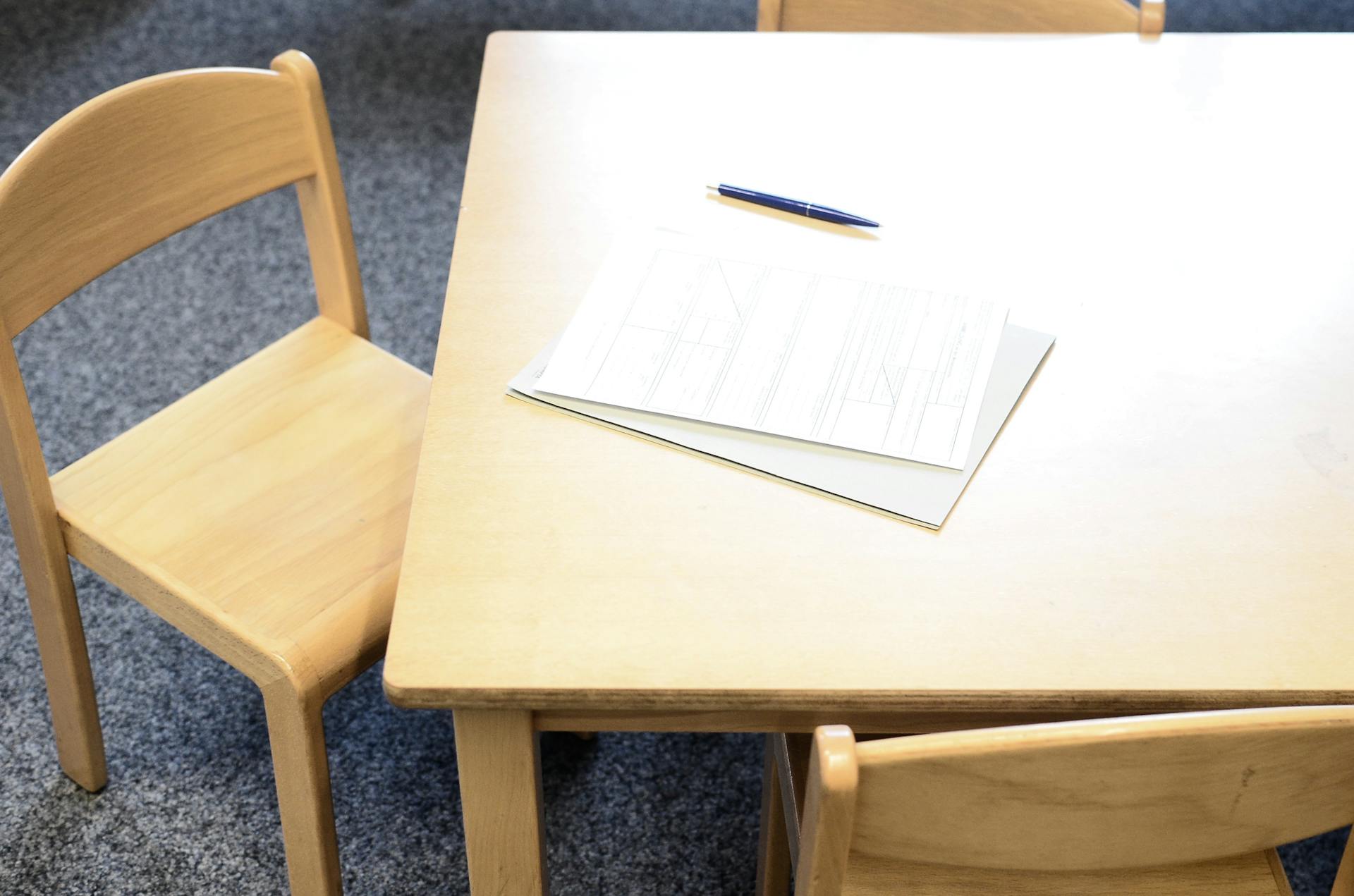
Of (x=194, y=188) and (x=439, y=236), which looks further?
(x=439, y=236)

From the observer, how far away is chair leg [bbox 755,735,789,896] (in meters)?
1.10

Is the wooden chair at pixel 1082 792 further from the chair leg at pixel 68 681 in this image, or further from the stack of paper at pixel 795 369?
the chair leg at pixel 68 681

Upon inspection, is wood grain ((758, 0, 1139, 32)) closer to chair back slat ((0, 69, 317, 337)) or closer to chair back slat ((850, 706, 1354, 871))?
chair back slat ((0, 69, 317, 337))

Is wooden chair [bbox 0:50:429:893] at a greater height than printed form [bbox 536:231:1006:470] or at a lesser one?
lesser

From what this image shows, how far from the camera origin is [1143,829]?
664 millimetres

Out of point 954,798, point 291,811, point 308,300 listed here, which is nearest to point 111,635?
point 291,811

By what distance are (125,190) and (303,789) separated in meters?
0.57

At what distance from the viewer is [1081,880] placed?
2.86 feet

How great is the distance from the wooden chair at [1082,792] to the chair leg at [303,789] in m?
0.51

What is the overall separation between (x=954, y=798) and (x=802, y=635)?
0.15 m

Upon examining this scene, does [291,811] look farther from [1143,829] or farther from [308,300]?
[308,300]

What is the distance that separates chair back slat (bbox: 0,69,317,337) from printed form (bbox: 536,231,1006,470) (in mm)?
430

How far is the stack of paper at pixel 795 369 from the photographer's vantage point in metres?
0.86

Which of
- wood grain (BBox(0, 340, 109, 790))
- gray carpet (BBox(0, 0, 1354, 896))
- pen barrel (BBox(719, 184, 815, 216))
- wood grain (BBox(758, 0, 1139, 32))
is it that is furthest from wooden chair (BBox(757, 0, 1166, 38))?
wood grain (BBox(0, 340, 109, 790))
